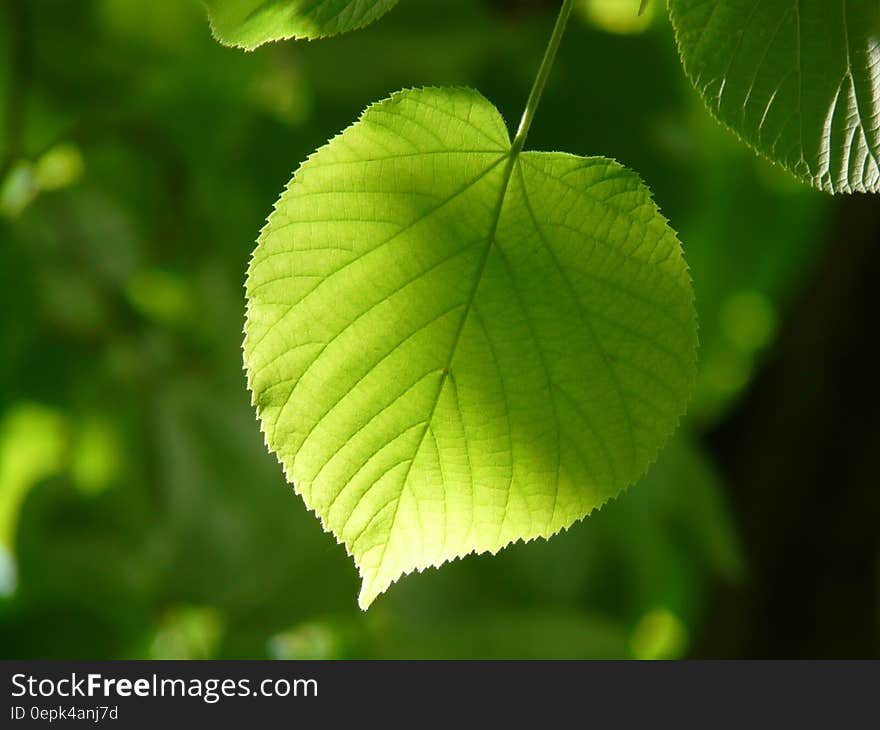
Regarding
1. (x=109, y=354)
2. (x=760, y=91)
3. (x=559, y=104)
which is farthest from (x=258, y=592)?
(x=760, y=91)

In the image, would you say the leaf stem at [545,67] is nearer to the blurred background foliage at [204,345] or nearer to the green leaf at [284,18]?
the green leaf at [284,18]

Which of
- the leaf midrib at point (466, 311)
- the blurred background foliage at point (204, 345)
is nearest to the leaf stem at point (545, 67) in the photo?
→ the leaf midrib at point (466, 311)

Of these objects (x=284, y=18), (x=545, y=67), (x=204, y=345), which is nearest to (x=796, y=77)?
(x=545, y=67)

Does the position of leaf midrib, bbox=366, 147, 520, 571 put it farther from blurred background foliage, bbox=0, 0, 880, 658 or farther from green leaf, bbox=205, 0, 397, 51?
blurred background foliage, bbox=0, 0, 880, 658

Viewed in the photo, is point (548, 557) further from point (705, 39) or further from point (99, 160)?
point (705, 39)

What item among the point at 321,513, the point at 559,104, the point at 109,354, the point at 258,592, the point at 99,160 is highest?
the point at 99,160

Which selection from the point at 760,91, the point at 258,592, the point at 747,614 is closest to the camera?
the point at 760,91

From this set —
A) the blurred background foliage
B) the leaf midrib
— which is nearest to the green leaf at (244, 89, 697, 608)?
the leaf midrib

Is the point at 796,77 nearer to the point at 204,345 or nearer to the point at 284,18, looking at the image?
the point at 284,18
